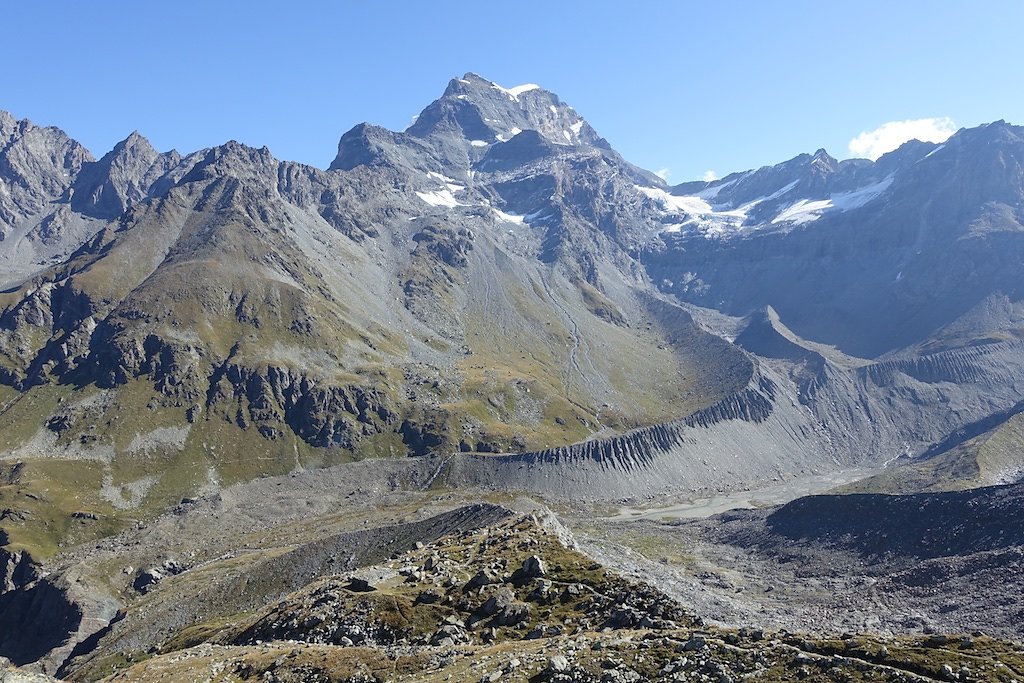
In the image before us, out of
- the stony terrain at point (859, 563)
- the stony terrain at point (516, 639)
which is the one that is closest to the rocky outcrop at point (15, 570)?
the stony terrain at point (516, 639)

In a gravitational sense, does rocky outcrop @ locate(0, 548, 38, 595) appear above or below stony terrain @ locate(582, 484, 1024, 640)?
above

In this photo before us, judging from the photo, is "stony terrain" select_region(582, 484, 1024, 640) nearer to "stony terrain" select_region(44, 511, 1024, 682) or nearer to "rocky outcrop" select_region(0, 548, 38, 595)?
"stony terrain" select_region(44, 511, 1024, 682)

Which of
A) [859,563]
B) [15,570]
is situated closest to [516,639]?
[859,563]

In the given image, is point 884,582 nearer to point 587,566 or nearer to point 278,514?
point 587,566

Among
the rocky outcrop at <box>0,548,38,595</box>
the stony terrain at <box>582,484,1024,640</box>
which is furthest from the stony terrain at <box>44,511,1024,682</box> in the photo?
the rocky outcrop at <box>0,548,38,595</box>

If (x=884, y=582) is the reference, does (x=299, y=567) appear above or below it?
above

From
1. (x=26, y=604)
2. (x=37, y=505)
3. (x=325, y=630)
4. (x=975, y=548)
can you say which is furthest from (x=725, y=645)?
(x=37, y=505)

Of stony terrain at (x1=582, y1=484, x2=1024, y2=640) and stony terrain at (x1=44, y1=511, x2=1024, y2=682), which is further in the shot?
stony terrain at (x1=582, y1=484, x2=1024, y2=640)

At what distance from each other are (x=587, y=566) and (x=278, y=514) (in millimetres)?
152285

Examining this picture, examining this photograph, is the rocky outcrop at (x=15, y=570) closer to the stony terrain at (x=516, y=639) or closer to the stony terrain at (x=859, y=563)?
the stony terrain at (x=516, y=639)

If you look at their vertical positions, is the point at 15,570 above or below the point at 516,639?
above

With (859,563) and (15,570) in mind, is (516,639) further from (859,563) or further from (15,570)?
(15,570)

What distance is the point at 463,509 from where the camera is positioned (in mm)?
117562

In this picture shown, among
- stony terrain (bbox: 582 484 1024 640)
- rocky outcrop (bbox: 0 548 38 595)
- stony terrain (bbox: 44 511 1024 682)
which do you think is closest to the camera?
stony terrain (bbox: 44 511 1024 682)
